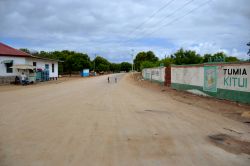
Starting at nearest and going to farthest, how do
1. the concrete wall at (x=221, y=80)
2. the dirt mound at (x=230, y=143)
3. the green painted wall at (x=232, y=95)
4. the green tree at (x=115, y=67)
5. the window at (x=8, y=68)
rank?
1. the dirt mound at (x=230, y=143)
2. the green painted wall at (x=232, y=95)
3. the concrete wall at (x=221, y=80)
4. the window at (x=8, y=68)
5. the green tree at (x=115, y=67)

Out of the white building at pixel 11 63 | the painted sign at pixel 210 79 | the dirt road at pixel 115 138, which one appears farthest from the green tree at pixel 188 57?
the dirt road at pixel 115 138

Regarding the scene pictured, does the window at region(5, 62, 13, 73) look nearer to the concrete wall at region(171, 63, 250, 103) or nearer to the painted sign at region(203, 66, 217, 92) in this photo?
the concrete wall at region(171, 63, 250, 103)

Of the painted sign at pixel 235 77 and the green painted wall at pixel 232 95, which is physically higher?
the painted sign at pixel 235 77

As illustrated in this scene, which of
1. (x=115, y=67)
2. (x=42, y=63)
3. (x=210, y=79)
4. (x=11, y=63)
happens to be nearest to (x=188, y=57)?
(x=42, y=63)

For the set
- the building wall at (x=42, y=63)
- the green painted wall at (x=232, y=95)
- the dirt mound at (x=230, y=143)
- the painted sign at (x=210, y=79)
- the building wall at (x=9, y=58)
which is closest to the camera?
the dirt mound at (x=230, y=143)

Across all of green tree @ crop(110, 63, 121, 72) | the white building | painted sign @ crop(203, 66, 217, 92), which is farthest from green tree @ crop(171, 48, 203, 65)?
green tree @ crop(110, 63, 121, 72)

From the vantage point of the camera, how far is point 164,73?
29.7 m

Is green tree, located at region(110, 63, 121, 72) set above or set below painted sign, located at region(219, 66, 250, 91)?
above

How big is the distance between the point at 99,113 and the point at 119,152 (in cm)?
528

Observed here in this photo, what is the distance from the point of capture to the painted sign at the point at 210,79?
16.3 meters

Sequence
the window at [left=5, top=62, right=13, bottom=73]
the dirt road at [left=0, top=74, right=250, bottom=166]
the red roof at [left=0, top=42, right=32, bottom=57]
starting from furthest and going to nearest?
the window at [left=5, top=62, right=13, bottom=73] < the red roof at [left=0, top=42, right=32, bottom=57] < the dirt road at [left=0, top=74, right=250, bottom=166]

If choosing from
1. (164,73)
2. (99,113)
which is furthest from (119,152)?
(164,73)

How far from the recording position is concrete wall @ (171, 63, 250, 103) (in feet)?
43.9

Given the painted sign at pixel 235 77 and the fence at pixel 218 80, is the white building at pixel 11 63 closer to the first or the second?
the fence at pixel 218 80
